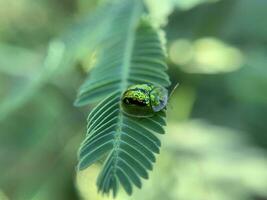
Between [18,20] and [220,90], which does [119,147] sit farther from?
[18,20]

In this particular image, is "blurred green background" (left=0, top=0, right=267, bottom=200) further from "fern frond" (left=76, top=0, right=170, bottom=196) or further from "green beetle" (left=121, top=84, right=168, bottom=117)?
"green beetle" (left=121, top=84, right=168, bottom=117)

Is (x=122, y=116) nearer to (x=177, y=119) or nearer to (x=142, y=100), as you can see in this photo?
(x=142, y=100)

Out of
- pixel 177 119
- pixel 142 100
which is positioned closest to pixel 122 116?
pixel 142 100

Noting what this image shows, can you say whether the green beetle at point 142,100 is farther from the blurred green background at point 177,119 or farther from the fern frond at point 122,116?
the blurred green background at point 177,119

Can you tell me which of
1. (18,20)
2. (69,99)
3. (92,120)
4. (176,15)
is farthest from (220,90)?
(92,120)

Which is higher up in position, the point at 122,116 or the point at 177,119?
the point at 177,119

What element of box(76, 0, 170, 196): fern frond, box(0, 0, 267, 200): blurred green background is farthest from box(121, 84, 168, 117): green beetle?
box(0, 0, 267, 200): blurred green background
